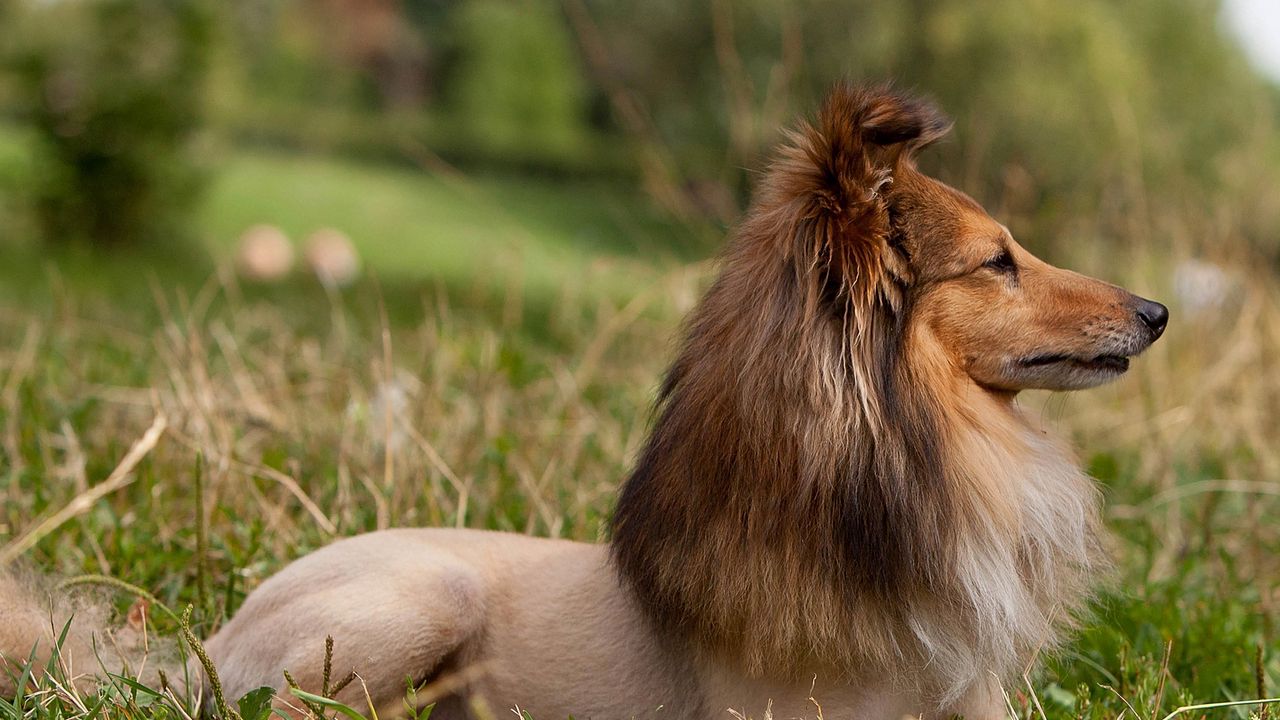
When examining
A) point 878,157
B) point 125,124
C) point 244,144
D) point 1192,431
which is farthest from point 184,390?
point 244,144

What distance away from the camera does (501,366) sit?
6.59 m

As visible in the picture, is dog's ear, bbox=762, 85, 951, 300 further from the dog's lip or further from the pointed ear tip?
the dog's lip

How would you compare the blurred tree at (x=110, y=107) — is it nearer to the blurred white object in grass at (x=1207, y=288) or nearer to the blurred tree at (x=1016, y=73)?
the blurred tree at (x=1016, y=73)

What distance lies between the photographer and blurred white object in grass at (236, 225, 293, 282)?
12.8 m

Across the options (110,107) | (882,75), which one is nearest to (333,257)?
(110,107)

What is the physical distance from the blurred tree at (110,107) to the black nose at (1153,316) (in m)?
A: 12.1

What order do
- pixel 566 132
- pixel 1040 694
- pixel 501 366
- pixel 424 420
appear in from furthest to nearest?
pixel 566 132 < pixel 501 366 < pixel 424 420 < pixel 1040 694

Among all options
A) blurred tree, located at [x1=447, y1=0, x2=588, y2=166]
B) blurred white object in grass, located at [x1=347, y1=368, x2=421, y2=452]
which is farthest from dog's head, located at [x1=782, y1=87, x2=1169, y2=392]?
blurred tree, located at [x1=447, y1=0, x2=588, y2=166]

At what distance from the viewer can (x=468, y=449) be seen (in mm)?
5422

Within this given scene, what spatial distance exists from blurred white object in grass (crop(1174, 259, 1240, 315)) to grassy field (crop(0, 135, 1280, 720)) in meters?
0.05

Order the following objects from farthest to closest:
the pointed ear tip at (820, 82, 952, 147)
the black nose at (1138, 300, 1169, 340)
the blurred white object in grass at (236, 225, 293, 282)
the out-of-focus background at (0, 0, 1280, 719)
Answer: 1. the blurred white object in grass at (236, 225, 293, 282)
2. the out-of-focus background at (0, 0, 1280, 719)
3. the black nose at (1138, 300, 1169, 340)
4. the pointed ear tip at (820, 82, 952, 147)

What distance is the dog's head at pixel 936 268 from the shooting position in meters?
3.02

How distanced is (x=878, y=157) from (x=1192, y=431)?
4360 mm

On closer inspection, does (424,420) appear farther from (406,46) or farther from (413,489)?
(406,46)
